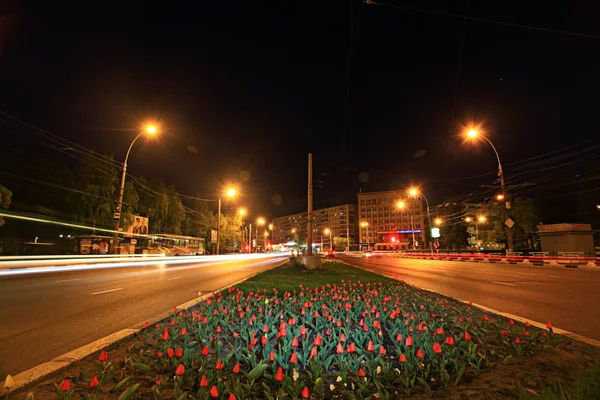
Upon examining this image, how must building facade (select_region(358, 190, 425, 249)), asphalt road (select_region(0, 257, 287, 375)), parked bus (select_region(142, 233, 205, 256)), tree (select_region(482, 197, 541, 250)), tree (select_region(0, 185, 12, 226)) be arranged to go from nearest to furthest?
asphalt road (select_region(0, 257, 287, 375)) → tree (select_region(0, 185, 12, 226)) → tree (select_region(482, 197, 541, 250)) → parked bus (select_region(142, 233, 205, 256)) → building facade (select_region(358, 190, 425, 249))

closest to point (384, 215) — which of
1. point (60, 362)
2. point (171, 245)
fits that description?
point (171, 245)

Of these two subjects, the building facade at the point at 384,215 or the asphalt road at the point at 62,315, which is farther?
the building facade at the point at 384,215

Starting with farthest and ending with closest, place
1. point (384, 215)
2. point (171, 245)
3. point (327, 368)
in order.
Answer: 1. point (384, 215)
2. point (171, 245)
3. point (327, 368)

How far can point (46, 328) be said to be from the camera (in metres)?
5.52

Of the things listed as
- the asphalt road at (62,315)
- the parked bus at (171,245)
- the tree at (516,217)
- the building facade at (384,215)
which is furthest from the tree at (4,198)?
the building facade at (384,215)

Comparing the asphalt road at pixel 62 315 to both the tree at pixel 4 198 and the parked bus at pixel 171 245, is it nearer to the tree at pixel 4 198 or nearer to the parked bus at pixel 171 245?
the tree at pixel 4 198

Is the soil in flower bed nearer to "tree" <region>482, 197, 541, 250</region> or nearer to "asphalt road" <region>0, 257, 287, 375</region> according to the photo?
"asphalt road" <region>0, 257, 287, 375</region>

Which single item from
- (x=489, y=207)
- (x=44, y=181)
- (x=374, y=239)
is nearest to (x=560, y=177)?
(x=489, y=207)

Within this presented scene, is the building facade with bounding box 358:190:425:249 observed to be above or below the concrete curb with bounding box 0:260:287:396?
above

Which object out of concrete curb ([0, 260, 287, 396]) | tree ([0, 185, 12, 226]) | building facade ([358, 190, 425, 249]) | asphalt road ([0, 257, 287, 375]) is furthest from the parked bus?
building facade ([358, 190, 425, 249])

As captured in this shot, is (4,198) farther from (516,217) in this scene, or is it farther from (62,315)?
(516,217)

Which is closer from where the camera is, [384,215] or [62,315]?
[62,315]

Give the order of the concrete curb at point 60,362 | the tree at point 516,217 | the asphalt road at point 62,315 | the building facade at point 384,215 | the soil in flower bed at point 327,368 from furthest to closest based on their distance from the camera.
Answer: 1. the building facade at point 384,215
2. the tree at point 516,217
3. the asphalt road at point 62,315
4. the concrete curb at point 60,362
5. the soil in flower bed at point 327,368

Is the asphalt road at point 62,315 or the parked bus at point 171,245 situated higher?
the parked bus at point 171,245
